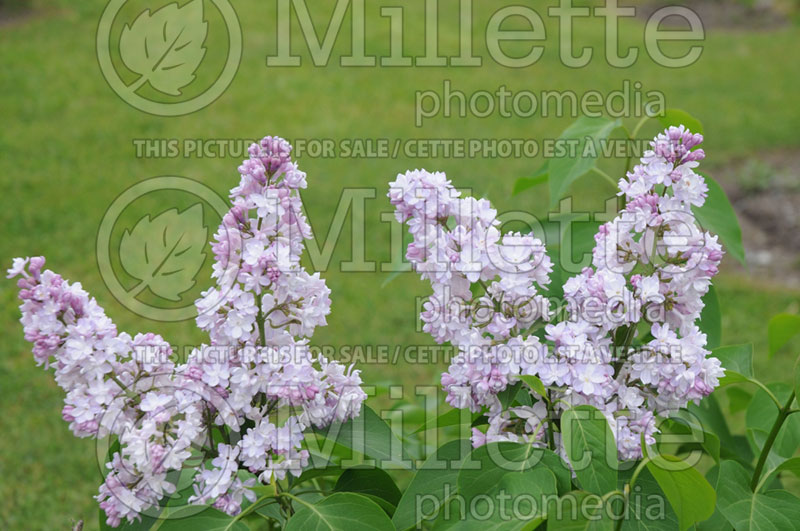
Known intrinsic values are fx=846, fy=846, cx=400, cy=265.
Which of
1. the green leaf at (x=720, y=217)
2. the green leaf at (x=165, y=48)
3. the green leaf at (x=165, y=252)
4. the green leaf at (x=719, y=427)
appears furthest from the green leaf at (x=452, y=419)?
the green leaf at (x=165, y=48)

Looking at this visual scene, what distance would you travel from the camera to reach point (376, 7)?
8773 millimetres

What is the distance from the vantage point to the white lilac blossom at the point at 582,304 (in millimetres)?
1180

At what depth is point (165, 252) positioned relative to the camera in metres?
4.40

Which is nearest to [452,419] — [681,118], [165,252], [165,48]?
[681,118]

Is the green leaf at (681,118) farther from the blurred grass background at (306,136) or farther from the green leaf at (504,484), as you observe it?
the blurred grass background at (306,136)

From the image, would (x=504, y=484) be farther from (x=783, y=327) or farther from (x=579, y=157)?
(x=783, y=327)

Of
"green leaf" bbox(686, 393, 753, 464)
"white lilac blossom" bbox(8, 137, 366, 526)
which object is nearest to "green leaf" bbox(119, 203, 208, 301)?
"green leaf" bbox(686, 393, 753, 464)

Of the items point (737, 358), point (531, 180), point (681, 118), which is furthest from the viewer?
point (531, 180)

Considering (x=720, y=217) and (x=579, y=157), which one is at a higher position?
(x=579, y=157)

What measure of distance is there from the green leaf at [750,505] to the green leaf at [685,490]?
0.64ft

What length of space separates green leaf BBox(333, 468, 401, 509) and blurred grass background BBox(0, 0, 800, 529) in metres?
1.69

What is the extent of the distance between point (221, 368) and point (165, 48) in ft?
19.4

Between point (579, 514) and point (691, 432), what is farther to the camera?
point (691, 432)

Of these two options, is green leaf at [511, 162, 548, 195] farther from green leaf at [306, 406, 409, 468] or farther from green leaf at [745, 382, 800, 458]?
green leaf at [306, 406, 409, 468]
